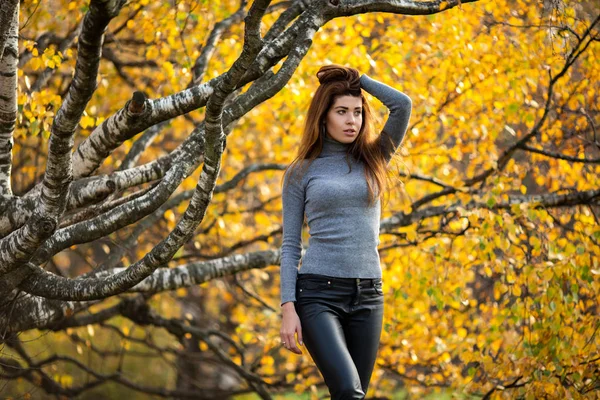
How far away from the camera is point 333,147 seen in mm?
3449

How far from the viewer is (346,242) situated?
10.5 ft

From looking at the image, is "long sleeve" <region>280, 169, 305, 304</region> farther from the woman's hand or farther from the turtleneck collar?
the turtleneck collar

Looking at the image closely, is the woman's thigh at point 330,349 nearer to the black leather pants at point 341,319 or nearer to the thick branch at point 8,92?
the black leather pants at point 341,319

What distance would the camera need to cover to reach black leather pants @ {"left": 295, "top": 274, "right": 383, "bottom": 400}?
9.92 feet

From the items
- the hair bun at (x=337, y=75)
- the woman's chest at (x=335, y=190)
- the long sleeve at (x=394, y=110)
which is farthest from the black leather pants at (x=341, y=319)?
the hair bun at (x=337, y=75)

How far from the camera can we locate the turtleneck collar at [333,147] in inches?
135

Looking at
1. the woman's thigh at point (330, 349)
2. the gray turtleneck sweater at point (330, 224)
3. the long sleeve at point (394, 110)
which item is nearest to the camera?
the woman's thigh at point (330, 349)

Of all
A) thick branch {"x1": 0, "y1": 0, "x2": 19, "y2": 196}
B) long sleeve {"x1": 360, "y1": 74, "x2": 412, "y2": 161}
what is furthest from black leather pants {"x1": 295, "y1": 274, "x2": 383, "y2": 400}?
thick branch {"x1": 0, "y1": 0, "x2": 19, "y2": 196}

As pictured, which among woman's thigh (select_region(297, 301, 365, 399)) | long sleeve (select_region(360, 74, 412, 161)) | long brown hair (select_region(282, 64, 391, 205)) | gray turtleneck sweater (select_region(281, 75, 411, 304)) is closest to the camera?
woman's thigh (select_region(297, 301, 365, 399))

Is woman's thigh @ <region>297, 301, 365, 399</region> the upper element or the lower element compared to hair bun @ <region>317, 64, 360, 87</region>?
lower

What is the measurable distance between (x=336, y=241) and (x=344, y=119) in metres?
0.59

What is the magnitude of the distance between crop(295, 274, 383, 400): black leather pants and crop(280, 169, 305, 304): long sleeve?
5 cm

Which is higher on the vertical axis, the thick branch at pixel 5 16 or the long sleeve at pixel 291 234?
the thick branch at pixel 5 16

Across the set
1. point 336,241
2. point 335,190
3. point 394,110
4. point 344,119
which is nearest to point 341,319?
point 336,241
